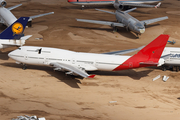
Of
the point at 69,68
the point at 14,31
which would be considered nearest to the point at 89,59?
the point at 69,68

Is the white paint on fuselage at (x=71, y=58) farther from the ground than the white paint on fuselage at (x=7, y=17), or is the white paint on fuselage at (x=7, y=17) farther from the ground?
the white paint on fuselage at (x=7, y=17)

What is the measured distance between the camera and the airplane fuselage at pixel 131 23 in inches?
2299

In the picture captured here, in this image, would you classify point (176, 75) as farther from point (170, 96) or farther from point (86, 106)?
point (86, 106)

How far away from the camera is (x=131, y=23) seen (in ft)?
200

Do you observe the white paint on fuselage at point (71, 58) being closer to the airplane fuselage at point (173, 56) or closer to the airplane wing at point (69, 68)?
the airplane wing at point (69, 68)

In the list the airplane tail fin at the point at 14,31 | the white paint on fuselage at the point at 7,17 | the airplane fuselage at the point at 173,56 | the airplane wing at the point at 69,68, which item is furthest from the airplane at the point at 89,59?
the white paint on fuselage at the point at 7,17

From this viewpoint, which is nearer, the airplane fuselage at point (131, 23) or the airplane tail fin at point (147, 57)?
the airplane tail fin at point (147, 57)

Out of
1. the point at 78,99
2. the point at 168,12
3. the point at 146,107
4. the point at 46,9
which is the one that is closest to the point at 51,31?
the point at 46,9

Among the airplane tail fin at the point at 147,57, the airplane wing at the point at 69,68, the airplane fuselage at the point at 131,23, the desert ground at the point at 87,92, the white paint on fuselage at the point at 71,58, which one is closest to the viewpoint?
the desert ground at the point at 87,92

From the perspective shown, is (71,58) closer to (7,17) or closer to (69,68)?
(69,68)

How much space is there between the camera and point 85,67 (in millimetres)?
39000

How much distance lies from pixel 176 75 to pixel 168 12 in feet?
170

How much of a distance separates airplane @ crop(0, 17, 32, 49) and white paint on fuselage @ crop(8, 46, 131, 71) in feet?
8.87

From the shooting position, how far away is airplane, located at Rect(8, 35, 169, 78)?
3788cm
